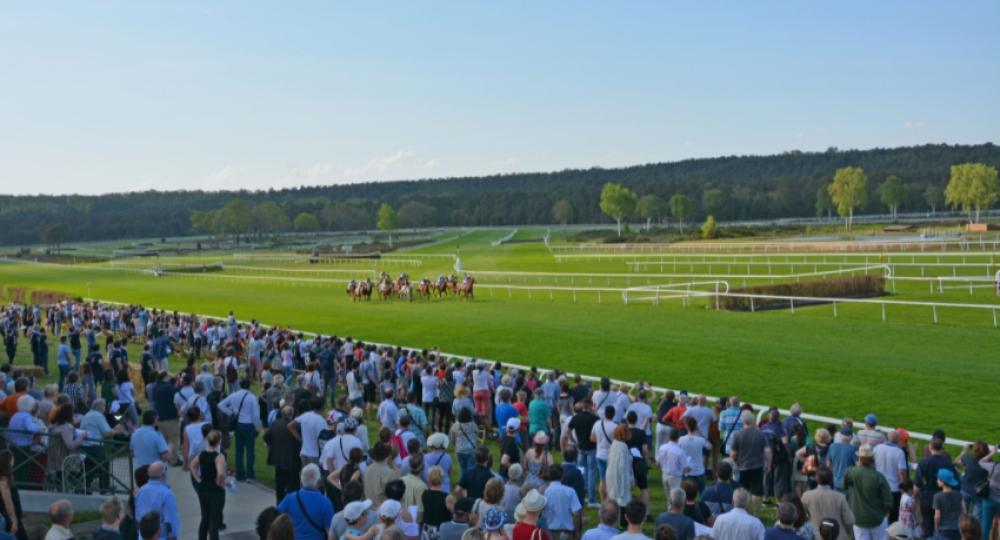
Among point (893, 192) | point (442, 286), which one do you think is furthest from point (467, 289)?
point (893, 192)

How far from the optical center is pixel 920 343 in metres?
19.6

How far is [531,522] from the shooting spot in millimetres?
6055

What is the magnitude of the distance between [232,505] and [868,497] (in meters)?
6.34

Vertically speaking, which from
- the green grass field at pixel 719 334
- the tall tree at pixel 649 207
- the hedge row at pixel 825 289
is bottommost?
the green grass field at pixel 719 334

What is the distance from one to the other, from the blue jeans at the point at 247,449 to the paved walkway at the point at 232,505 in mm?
233

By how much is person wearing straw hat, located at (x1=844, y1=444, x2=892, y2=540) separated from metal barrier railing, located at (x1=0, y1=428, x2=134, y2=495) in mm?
6733

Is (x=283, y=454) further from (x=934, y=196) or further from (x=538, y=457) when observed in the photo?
(x=934, y=196)

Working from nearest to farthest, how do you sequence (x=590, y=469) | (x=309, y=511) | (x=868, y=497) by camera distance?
(x=309, y=511), (x=868, y=497), (x=590, y=469)

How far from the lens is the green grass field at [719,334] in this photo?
15.2m

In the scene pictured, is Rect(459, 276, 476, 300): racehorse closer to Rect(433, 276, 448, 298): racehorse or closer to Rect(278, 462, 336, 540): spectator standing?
Rect(433, 276, 448, 298): racehorse

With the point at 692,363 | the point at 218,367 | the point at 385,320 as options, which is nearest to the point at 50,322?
the point at 385,320

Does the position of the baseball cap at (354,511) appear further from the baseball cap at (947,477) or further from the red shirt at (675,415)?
the red shirt at (675,415)

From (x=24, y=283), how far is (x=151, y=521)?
60250 mm

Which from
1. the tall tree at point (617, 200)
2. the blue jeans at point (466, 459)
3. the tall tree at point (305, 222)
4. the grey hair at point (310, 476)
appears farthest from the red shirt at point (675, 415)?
the tall tree at point (305, 222)
